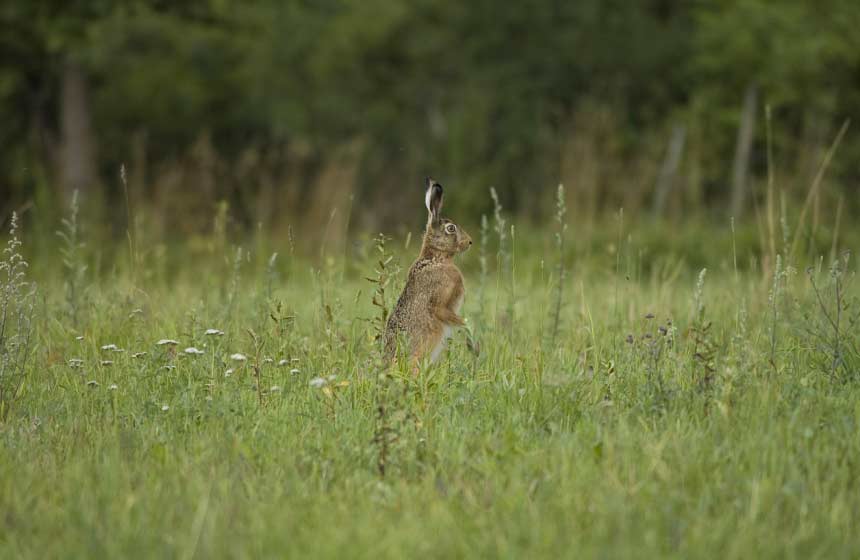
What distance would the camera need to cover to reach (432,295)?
5539 millimetres

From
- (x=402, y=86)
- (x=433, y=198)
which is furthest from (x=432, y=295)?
(x=402, y=86)

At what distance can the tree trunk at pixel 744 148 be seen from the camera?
1633cm

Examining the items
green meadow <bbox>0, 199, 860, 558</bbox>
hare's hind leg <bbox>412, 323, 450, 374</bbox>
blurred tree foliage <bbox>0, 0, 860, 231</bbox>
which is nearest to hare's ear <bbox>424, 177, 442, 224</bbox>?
green meadow <bbox>0, 199, 860, 558</bbox>

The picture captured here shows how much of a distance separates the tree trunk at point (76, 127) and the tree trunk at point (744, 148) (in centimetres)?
1064

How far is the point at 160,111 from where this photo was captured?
28.7 metres

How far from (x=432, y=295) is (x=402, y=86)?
1918 cm

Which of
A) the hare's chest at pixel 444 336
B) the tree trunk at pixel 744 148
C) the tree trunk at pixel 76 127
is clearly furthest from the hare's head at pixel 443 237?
the tree trunk at pixel 76 127

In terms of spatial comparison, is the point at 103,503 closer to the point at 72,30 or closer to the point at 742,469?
the point at 742,469

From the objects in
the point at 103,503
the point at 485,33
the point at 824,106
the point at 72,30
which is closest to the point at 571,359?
the point at 103,503

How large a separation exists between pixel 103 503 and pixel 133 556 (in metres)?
0.43

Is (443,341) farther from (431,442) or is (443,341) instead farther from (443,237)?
(431,442)

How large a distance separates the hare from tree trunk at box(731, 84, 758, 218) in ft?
36.1

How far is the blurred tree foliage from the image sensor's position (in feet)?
54.8

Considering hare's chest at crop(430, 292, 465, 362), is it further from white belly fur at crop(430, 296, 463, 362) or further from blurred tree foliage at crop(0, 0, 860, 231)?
blurred tree foliage at crop(0, 0, 860, 231)
